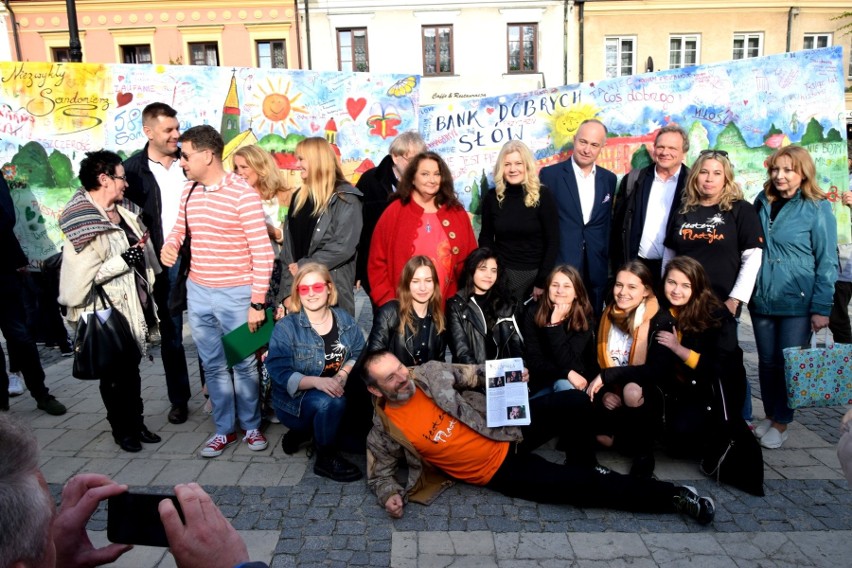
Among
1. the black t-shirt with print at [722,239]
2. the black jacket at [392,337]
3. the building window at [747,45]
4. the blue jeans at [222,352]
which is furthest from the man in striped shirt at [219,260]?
the building window at [747,45]

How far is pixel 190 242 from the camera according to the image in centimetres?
380

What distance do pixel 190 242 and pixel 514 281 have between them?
2.27 m

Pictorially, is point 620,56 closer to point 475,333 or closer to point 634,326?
point 634,326

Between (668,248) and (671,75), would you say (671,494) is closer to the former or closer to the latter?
(668,248)

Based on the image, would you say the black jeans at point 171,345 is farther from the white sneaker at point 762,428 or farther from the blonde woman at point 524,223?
the white sneaker at point 762,428

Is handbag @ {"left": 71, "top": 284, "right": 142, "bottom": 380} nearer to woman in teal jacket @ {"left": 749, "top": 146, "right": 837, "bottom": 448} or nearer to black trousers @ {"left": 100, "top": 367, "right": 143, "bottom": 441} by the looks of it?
black trousers @ {"left": 100, "top": 367, "right": 143, "bottom": 441}

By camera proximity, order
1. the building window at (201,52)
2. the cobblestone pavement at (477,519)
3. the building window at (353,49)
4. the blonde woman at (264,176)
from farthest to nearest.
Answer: the building window at (201,52), the building window at (353,49), the blonde woman at (264,176), the cobblestone pavement at (477,519)

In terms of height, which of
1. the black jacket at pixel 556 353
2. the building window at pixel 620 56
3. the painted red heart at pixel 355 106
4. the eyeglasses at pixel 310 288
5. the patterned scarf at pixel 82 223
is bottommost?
the black jacket at pixel 556 353

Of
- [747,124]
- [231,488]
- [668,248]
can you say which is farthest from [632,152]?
[231,488]

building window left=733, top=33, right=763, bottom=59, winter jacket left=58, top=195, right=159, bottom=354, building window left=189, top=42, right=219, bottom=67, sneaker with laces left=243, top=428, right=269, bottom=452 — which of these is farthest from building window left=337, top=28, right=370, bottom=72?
sneaker with laces left=243, top=428, right=269, bottom=452

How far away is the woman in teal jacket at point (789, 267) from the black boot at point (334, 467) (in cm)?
271

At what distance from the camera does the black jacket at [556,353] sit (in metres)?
3.82

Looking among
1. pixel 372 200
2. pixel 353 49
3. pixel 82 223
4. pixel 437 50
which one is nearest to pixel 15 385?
pixel 82 223

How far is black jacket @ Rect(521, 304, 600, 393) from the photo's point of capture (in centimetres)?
382
